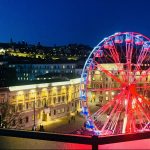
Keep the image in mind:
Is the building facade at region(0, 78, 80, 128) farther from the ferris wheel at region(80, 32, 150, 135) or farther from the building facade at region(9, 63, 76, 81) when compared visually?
the building facade at region(9, 63, 76, 81)

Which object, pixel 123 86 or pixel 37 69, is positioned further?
pixel 37 69

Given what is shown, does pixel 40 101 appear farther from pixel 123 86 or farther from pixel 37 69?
pixel 37 69

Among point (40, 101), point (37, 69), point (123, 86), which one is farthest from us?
point (37, 69)

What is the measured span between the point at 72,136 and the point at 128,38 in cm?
2072

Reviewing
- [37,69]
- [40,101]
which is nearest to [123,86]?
[40,101]

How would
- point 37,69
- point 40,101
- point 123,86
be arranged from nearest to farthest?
point 123,86 < point 40,101 < point 37,69

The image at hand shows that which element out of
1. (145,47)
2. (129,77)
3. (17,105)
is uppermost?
(145,47)

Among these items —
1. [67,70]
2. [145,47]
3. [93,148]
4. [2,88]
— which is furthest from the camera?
[67,70]

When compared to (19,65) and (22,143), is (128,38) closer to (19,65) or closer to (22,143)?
(22,143)

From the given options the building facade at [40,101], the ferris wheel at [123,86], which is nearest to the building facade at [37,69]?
the building facade at [40,101]

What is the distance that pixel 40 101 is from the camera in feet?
164

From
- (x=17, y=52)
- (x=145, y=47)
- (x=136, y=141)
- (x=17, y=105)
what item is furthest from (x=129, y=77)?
(x=17, y=52)

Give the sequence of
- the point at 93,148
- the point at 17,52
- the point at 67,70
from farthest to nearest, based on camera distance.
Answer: the point at 17,52, the point at 67,70, the point at 93,148

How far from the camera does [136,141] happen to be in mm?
10875
